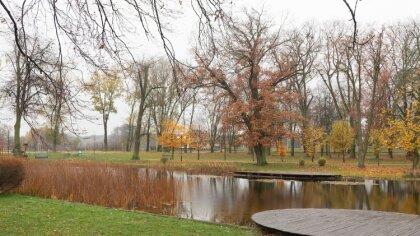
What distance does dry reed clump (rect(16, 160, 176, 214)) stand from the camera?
12.4 metres

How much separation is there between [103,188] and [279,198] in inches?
257

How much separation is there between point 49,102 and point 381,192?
49.8 ft

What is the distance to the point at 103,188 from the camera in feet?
42.1

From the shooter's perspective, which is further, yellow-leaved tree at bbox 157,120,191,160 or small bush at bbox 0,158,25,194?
yellow-leaved tree at bbox 157,120,191,160

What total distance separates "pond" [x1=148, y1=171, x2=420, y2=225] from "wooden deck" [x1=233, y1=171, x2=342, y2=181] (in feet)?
6.64

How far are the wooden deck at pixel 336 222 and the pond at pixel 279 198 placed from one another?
1.36 m

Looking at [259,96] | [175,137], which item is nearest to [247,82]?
[259,96]

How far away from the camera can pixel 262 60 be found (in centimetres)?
3066

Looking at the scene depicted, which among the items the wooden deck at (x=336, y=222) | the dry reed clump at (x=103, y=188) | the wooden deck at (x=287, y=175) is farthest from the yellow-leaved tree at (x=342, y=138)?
the wooden deck at (x=336, y=222)

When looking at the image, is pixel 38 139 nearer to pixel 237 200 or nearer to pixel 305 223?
pixel 305 223

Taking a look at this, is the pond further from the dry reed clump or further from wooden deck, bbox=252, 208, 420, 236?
wooden deck, bbox=252, 208, 420, 236

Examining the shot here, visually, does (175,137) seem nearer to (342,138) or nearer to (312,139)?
(312,139)

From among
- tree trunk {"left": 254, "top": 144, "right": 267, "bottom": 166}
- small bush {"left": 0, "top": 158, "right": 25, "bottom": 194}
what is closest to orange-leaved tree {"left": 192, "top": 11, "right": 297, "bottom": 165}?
tree trunk {"left": 254, "top": 144, "right": 267, "bottom": 166}

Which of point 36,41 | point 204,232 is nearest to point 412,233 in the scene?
point 204,232
